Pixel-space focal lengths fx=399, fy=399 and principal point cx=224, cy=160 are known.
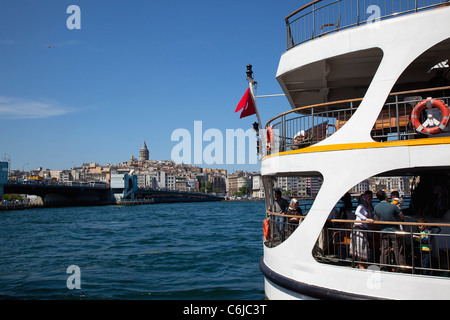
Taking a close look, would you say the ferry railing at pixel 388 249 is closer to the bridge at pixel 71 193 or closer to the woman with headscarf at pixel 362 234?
the woman with headscarf at pixel 362 234

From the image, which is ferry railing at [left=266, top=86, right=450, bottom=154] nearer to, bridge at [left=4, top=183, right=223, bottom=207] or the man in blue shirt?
the man in blue shirt

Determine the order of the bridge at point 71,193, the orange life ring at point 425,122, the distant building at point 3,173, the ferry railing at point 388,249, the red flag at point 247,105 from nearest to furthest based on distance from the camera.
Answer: the orange life ring at point 425,122, the ferry railing at point 388,249, the red flag at point 247,105, the distant building at point 3,173, the bridge at point 71,193

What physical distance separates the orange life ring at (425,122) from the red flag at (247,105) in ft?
12.2

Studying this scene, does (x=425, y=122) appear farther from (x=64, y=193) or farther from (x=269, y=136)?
(x=64, y=193)

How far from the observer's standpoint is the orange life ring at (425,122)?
488 centimetres

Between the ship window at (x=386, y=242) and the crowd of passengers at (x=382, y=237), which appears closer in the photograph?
the ship window at (x=386, y=242)

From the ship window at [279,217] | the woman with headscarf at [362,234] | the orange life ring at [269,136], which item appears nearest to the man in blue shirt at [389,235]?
the woman with headscarf at [362,234]

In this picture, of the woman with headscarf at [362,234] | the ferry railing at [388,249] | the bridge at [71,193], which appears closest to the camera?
the ferry railing at [388,249]

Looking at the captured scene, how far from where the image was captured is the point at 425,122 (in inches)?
197

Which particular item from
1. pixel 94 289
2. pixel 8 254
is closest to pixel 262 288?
pixel 94 289

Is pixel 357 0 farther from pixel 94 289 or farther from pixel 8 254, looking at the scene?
pixel 8 254
